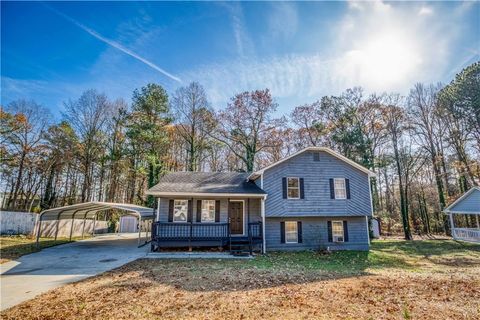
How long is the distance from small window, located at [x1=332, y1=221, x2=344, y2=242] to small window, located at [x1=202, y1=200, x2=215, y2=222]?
765 cm

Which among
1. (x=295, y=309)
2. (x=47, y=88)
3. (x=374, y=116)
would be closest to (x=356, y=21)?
(x=295, y=309)

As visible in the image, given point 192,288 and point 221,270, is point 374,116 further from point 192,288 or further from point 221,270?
point 192,288

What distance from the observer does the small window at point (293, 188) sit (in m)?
14.8

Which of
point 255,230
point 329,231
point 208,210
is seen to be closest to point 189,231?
point 208,210

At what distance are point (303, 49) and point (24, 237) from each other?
21.5 meters

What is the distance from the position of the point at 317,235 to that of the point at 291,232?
163 centimetres

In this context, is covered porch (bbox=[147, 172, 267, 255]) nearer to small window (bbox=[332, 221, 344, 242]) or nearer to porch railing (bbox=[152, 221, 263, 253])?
porch railing (bbox=[152, 221, 263, 253])

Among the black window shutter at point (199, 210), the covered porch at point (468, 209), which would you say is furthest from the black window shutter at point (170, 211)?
the covered porch at point (468, 209)

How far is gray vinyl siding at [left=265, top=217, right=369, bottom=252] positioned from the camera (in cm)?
1449

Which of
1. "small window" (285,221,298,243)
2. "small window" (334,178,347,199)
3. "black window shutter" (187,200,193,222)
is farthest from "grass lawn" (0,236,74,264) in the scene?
"small window" (334,178,347,199)

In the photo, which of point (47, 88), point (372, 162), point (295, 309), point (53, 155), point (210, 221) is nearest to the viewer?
point (295, 309)

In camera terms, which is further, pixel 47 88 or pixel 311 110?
pixel 311 110

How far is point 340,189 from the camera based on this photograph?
1537 centimetres

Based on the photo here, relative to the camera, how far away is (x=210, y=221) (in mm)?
14242
